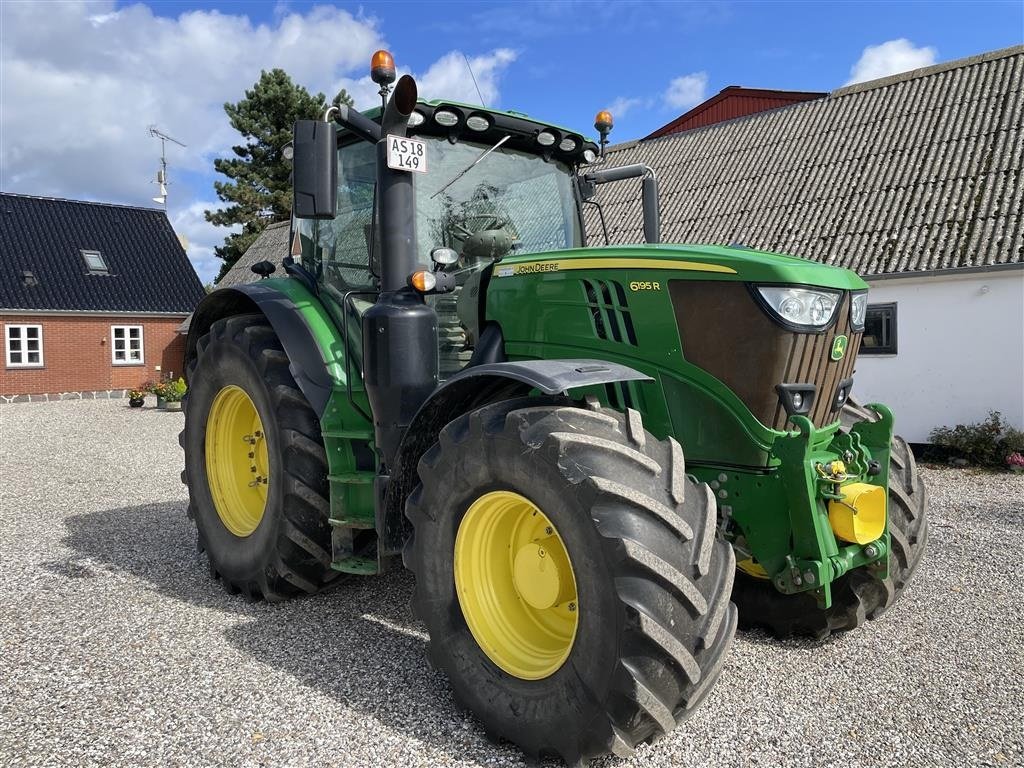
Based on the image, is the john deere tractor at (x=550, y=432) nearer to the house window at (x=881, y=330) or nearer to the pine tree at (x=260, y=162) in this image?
the house window at (x=881, y=330)

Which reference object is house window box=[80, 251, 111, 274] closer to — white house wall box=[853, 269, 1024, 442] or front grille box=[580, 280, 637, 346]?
white house wall box=[853, 269, 1024, 442]

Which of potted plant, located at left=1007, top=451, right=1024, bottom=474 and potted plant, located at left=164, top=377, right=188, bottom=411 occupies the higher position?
potted plant, located at left=164, top=377, right=188, bottom=411

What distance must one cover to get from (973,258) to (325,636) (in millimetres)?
9231

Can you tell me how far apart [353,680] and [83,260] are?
995 inches

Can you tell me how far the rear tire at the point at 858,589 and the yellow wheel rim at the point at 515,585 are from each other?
3.94ft

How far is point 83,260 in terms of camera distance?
24531 millimetres

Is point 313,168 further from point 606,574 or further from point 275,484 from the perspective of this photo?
point 606,574

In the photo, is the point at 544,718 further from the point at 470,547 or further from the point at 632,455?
the point at 632,455

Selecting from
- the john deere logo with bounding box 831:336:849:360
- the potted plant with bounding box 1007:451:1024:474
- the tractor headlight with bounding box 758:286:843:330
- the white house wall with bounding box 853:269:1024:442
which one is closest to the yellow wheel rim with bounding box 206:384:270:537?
the tractor headlight with bounding box 758:286:843:330

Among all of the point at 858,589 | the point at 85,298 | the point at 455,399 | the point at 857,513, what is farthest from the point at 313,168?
the point at 85,298

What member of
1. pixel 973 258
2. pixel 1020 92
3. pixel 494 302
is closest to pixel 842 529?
pixel 494 302

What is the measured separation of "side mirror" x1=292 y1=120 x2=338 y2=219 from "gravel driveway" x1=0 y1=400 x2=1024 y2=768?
1.92 meters

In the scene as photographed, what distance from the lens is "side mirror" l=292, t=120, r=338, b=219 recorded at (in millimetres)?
Answer: 3137

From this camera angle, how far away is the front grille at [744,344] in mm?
2949
